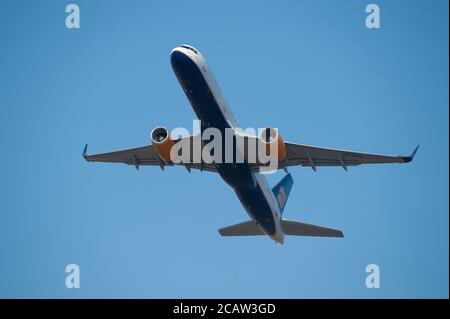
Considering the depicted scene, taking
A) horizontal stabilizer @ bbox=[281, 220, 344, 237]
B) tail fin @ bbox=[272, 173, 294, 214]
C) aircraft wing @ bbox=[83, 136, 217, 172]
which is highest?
aircraft wing @ bbox=[83, 136, 217, 172]

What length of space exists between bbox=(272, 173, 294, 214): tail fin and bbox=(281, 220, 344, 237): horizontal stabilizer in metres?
1.57

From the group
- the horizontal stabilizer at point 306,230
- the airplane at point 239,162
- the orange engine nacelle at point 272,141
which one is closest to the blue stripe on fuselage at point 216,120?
the airplane at point 239,162

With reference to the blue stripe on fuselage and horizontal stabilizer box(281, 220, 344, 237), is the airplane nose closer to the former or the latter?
the blue stripe on fuselage

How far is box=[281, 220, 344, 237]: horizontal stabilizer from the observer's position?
128 feet

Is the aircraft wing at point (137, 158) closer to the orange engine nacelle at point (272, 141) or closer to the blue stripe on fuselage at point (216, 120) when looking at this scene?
the blue stripe on fuselage at point (216, 120)

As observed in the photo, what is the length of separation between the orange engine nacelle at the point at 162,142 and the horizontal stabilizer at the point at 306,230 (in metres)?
8.93

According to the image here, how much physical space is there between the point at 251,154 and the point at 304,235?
28.7 feet

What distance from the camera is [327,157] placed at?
3547 cm

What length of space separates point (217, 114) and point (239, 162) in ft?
9.17

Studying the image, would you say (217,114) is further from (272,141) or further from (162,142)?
(162,142)

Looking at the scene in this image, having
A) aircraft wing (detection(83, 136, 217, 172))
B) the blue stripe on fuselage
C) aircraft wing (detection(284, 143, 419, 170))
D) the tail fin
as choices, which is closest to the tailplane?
the tail fin
